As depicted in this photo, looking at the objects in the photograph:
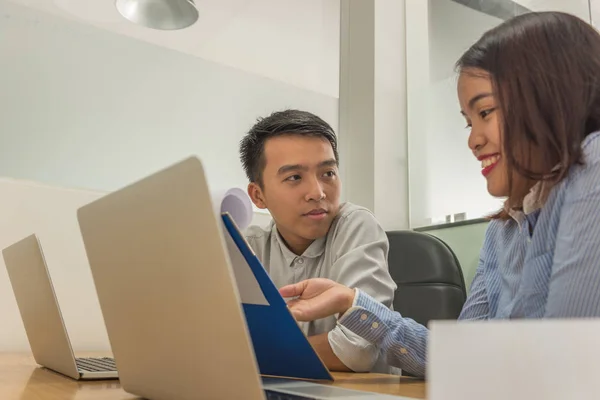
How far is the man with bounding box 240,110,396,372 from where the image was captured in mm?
1149

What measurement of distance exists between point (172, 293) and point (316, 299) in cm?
36

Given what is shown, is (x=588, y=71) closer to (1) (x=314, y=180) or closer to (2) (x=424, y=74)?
(1) (x=314, y=180)

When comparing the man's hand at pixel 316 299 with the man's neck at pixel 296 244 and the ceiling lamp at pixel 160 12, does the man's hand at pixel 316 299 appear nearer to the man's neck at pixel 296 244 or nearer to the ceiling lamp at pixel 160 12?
the man's neck at pixel 296 244

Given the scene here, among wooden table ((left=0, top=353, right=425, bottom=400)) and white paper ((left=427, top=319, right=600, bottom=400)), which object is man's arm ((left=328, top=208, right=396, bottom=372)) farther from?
white paper ((left=427, top=319, right=600, bottom=400))

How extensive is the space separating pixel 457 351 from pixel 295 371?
46 centimetres

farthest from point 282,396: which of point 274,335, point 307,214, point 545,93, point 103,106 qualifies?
point 103,106

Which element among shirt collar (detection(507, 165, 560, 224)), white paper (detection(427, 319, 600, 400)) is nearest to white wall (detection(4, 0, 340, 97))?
shirt collar (detection(507, 165, 560, 224))

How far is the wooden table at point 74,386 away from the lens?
23.2 inches

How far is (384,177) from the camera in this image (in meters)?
1.96

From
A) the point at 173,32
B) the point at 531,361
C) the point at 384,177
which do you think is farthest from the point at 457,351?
the point at 173,32

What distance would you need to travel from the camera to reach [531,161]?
0.75m

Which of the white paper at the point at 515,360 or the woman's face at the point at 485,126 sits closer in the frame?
the white paper at the point at 515,360

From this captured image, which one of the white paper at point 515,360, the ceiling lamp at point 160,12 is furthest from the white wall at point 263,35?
the white paper at point 515,360

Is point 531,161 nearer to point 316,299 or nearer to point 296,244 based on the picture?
point 316,299
